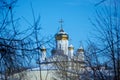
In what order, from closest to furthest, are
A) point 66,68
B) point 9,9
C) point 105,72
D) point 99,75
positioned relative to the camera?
point 9,9
point 99,75
point 105,72
point 66,68

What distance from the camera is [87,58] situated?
1105 centimetres

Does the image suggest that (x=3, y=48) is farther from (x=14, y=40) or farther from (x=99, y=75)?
(x=99, y=75)

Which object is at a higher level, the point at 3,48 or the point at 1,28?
the point at 1,28

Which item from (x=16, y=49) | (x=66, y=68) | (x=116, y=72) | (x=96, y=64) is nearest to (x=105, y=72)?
(x=96, y=64)

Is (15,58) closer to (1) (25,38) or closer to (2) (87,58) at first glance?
(1) (25,38)

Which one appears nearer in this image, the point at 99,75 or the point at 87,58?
the point at 99,75

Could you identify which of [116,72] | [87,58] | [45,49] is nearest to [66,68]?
[87,58]

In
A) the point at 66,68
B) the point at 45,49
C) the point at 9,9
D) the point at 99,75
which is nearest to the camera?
the point at 9,9

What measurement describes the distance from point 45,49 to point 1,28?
2.97 feet

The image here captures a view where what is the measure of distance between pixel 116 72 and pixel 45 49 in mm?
2944

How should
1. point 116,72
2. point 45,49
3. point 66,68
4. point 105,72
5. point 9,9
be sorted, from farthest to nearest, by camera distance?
1. point 66,68
2. point 105,72
3. point 116,72
4. point 45,49
5. point 9,9

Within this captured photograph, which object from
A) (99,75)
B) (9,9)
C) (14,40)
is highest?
(9,9)

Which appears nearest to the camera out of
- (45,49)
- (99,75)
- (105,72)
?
(45,49)

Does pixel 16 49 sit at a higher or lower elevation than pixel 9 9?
lower
